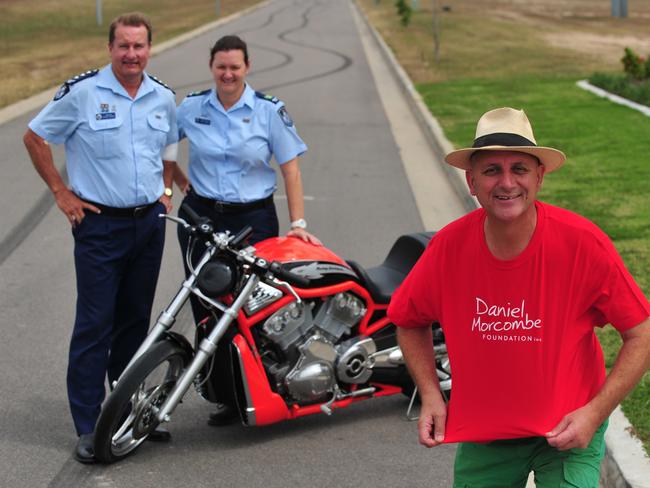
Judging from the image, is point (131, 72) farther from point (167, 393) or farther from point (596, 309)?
point (596, 309)

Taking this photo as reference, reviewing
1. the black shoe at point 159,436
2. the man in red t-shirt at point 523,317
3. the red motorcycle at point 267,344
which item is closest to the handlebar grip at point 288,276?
the red motorcycle at point 267,344

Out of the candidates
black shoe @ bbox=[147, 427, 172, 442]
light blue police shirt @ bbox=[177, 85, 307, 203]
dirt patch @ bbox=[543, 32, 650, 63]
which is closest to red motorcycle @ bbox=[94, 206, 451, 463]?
black shoe @ bbox=[147, 427, 172, 442]

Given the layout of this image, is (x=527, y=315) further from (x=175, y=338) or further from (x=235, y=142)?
(x=235, y=142)

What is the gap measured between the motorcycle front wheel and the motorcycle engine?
0.48m

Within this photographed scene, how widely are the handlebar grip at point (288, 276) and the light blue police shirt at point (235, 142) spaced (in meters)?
0.84

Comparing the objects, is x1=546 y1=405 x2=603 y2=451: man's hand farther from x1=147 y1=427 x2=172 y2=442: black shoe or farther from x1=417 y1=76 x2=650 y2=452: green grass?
x1=147 y1=427 x2=172 y2=442: black shoe

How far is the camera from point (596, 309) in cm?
361

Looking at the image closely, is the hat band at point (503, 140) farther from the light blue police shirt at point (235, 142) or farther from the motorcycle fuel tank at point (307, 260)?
the light blue police shirt at point (235, 142)

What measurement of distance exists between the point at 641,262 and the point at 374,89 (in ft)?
54.3

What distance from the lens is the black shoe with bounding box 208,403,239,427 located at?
640 cm

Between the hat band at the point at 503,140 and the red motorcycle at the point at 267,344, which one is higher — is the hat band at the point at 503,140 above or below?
above

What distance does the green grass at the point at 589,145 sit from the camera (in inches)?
391

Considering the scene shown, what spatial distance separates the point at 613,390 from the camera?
11.6 feet

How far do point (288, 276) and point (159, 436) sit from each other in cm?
109
